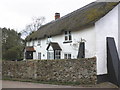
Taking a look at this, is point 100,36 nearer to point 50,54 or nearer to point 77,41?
point 77,41

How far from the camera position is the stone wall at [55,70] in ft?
44.0

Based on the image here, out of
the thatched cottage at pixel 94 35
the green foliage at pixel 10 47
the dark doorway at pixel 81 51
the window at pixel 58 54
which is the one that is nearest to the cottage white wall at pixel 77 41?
the thatched cottage at pixel 94 35

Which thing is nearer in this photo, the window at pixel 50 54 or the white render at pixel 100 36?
the white render at pixel 100 36

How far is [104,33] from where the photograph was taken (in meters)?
16.0

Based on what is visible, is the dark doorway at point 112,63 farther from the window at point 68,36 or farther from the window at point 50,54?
the window at point 50,54

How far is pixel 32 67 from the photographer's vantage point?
16.0 m

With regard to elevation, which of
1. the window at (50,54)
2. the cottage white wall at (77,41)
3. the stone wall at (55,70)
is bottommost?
the stone wall at (55,70)

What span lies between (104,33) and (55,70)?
234 inches

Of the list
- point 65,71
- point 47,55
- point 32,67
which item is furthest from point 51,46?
point 65,71

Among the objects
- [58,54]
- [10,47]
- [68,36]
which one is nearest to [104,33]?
[68,36]

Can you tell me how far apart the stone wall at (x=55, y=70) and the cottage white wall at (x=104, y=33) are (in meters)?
1.75

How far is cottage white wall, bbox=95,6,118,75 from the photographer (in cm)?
1515

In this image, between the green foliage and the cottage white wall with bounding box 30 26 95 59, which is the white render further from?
the green foliage

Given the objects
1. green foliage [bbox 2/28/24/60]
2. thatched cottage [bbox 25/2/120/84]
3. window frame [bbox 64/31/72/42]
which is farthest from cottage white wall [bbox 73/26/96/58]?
green foliage [bbox 2/28/24/60]
